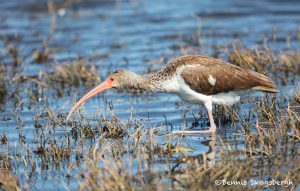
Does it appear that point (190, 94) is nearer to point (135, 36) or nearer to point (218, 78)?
point (218, 78)

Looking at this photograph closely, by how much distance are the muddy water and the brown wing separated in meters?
0.60

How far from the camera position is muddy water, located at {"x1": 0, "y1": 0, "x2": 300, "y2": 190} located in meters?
10.7

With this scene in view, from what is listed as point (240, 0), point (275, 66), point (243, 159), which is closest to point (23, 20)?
point (240, 0)

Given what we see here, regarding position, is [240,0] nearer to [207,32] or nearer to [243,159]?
[207,32]

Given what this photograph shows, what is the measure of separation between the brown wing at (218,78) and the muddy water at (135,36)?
601mm

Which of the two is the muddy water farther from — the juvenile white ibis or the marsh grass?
the juvenile white ibis

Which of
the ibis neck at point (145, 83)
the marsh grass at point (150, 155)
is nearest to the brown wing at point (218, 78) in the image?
the marsh grass at point (150, 155)

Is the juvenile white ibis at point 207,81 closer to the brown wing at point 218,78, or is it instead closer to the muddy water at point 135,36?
the brown wing at point 218,78

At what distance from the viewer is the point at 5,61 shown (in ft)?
48.7

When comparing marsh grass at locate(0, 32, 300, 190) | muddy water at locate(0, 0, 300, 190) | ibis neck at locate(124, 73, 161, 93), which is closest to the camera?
marsh grass at locate(0, 32, 300, 190)

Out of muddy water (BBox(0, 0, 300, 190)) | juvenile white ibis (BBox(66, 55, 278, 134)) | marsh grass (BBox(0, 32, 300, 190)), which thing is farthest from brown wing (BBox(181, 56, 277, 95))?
muddy water (BBox(0, 0, 300, 190))

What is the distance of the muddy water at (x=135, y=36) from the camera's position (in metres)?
10.7

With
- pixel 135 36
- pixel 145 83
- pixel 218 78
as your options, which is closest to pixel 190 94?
pixel 218 78

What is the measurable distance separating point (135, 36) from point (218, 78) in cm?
866
